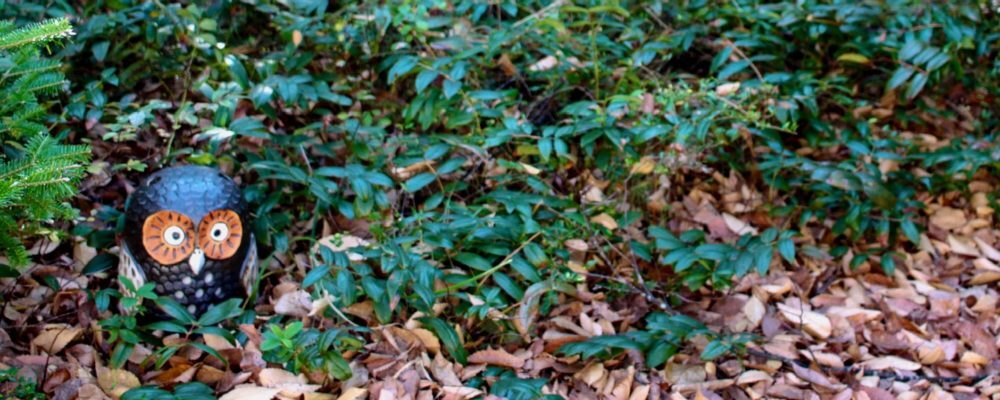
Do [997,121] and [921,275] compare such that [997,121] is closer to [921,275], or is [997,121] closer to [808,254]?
[921,275]

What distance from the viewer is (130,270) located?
219 cm

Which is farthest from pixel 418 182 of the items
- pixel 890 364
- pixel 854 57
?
pixel 854 57

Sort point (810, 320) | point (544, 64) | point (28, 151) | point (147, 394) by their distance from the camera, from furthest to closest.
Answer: point (544, 64), point (810, 320), point (147, 394), point (28, 151)

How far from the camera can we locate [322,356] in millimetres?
2072

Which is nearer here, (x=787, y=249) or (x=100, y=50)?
(x=787, y=249)

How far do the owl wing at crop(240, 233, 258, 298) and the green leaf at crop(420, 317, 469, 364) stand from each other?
1.57 ft

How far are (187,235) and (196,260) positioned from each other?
0.21ft

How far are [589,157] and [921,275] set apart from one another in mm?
1182

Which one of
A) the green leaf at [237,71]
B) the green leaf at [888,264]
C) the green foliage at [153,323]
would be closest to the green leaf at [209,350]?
the green foliage at [153,323]

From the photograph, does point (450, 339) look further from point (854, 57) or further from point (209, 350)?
point (854, 57)

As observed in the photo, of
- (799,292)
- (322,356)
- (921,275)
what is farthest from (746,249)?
(322,356)

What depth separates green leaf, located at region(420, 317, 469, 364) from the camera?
219 centimetres

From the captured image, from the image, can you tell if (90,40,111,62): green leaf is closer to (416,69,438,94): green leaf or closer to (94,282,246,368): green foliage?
(94,282,246,368): green foliage

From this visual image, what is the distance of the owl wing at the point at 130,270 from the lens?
216 cm
